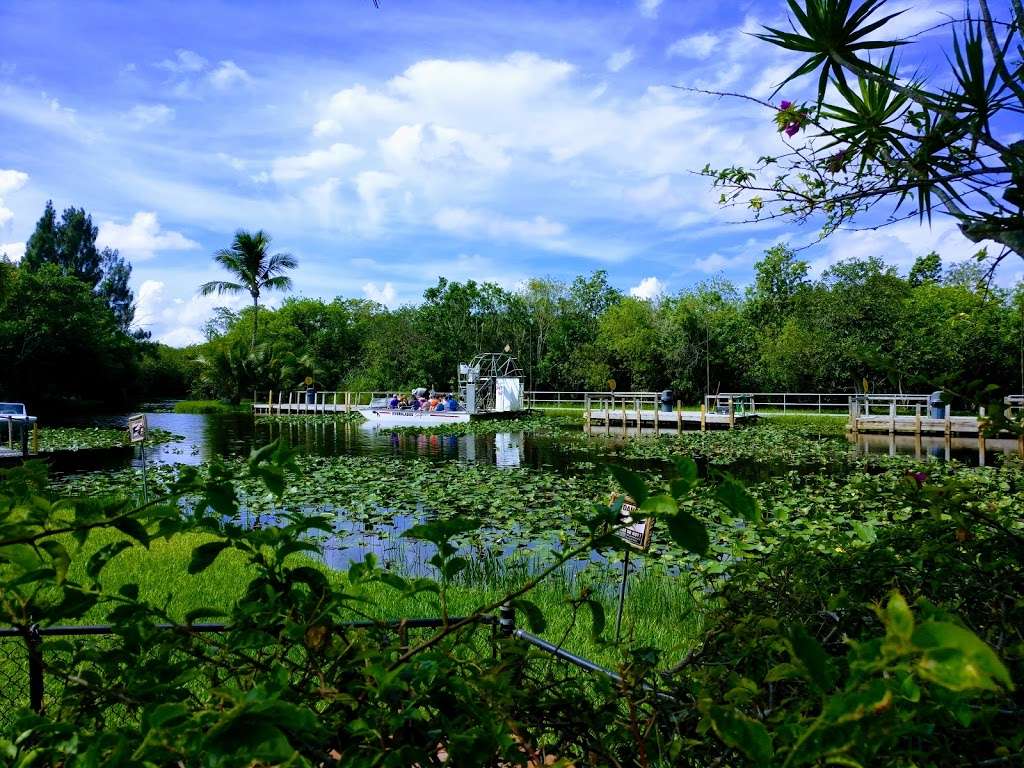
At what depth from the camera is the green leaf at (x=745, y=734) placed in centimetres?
Result: 56

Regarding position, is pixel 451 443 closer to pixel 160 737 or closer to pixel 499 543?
pixel 499 543

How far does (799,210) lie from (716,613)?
1604 mm

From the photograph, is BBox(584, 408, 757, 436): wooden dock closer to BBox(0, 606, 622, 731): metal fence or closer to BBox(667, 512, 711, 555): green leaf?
BBox(0, 606, 622, 731): metal fence

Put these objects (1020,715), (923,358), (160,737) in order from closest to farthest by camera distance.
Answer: (160,737), (1020,715), (923,358)

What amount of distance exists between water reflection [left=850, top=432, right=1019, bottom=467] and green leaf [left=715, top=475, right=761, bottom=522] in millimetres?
18551

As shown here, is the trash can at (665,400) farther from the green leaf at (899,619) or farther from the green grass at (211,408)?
the green leaf at (899,619)

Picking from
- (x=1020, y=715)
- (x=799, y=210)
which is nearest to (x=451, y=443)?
(x=799, y=210)

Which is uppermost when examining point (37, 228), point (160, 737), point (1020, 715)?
point (37, 228)

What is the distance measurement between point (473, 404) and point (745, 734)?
29522mm

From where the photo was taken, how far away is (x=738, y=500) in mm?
712

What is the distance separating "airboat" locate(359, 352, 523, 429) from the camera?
27953 millimetres

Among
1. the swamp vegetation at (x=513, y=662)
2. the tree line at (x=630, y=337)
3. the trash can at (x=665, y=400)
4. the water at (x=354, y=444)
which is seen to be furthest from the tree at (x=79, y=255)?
the swamp vegetation at (x=513, y=662)

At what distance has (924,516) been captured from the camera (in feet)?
6.51

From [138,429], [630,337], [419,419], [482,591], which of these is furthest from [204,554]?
[630,337]
